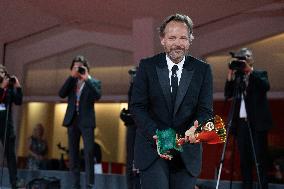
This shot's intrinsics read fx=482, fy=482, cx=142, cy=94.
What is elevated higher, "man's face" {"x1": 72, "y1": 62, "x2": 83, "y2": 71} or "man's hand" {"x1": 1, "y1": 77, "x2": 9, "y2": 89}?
"man's face" {"x1": 72, "y1": 62, "x2": 83, "y2": 71}

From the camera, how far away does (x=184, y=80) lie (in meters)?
2.36

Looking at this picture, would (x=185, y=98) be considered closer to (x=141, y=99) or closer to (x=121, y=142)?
(x=141, y=99)

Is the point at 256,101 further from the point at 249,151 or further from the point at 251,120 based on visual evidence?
the point at 249,151

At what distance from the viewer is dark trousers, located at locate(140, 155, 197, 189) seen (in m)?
2.27

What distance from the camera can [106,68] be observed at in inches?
345

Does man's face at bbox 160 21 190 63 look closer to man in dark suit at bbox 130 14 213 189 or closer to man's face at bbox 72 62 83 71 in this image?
man in dark suit at bbox 130 14 213 189

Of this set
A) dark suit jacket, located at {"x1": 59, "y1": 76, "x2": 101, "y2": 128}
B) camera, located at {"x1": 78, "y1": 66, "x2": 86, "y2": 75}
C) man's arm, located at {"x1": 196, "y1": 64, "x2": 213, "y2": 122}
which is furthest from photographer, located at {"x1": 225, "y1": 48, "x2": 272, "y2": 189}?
man's arm, located at {"x1": 196, "y1": 64, "x2": 213, "y2": 122}

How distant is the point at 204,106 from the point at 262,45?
5303mm

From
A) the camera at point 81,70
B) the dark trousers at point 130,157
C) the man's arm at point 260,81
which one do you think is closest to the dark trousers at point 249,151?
the man's arm at point 260,81

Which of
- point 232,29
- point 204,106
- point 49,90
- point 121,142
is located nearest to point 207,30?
point 232,29

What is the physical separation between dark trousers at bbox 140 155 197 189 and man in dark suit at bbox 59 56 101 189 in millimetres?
3218

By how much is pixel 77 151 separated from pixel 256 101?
2.11m

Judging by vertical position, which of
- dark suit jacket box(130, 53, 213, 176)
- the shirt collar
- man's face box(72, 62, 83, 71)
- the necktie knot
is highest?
man's face box(72, 62, 83, 71)

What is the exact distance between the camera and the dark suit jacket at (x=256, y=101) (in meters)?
4.95
